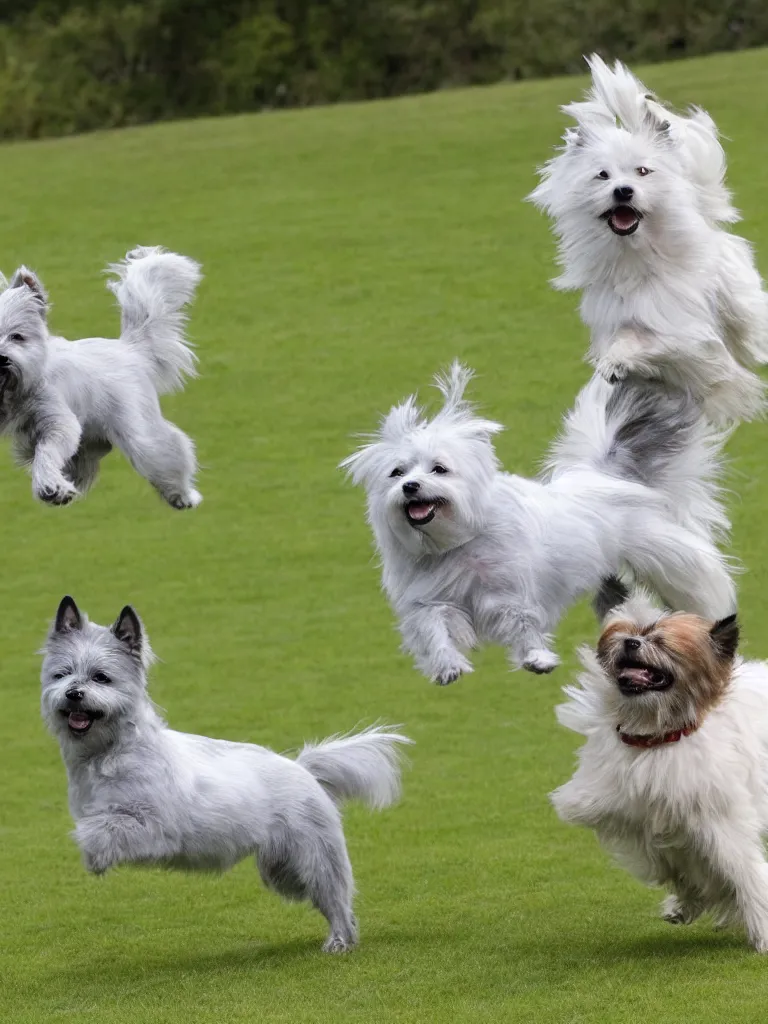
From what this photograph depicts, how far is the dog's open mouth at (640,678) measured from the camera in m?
7.47

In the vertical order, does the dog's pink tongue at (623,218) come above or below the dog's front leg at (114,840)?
above

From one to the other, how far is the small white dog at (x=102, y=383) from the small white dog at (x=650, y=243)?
1.25 metres

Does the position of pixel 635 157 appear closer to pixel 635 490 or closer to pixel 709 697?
pixel 635 490

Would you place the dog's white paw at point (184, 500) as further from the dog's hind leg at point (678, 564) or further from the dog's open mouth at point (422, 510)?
the dog's hind leg at point (678, 564)

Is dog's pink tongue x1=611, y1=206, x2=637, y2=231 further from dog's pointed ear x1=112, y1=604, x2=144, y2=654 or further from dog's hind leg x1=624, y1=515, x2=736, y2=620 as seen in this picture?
dog's pointed ear x1=112, y1=604, x2=144, y2=654

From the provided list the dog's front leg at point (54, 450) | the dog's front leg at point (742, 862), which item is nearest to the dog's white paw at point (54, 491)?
the dog's front leg at point (54, 450)

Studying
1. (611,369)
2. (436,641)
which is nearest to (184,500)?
(436,641)

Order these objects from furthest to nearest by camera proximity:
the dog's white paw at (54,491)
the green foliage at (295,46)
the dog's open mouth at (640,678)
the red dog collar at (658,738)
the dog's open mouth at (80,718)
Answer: the green foliage at (295,46), the red dog collar at (658,738), the dog's open mouth at (640,678), the dog's open mouth at (80,718), the dog's white paw at (54,491)

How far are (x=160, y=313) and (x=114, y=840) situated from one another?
7.04 ft

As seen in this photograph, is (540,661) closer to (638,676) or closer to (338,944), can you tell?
(638,676)

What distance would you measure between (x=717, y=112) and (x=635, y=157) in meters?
18.7

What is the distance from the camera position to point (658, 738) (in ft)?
Answer: 25.9

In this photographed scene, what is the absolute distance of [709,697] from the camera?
784 centimetres

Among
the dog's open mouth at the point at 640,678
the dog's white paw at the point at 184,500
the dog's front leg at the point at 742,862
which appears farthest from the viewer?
the dog's front leg at the point at 742,862
